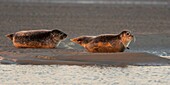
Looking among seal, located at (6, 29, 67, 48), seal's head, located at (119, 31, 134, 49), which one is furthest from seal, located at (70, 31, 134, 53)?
seal, located at (6, 29, 67, 48)

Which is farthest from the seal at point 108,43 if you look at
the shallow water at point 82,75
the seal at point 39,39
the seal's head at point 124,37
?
the shallow water at point 82,75

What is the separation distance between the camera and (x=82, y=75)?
12133 millimetres

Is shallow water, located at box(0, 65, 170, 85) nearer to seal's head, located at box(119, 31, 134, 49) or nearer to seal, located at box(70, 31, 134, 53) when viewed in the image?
seal, located at box(70, 31, 134, 53)

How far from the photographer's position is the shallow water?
1146 cm

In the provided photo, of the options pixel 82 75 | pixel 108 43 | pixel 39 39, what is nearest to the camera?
pixel 82 75

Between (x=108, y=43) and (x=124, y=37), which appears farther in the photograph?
(x=124, y=37)

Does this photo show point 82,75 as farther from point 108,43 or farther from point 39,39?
point 39,39

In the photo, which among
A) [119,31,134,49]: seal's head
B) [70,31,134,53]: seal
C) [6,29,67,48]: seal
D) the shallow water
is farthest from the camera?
[6,29,67,48]: seal

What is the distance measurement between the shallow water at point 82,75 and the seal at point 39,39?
7.89 feet

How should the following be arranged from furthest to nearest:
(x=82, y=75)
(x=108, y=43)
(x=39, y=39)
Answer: (x=39, y=39) < (x=108, y=43) < (x=82, y=75)

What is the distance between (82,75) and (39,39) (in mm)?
3338

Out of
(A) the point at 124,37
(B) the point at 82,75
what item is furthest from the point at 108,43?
(B) the point at 82,75

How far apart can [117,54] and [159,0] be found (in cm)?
3776

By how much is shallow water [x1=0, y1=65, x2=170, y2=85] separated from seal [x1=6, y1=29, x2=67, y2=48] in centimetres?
241
